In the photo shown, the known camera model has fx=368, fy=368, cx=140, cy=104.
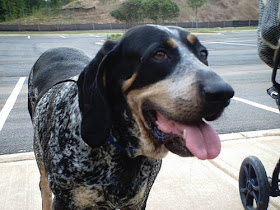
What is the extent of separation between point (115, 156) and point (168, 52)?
2.75ft

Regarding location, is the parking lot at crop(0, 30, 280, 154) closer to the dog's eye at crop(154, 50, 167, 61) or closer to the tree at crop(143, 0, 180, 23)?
the dog's eye at crop(154, 50, 167, 61)

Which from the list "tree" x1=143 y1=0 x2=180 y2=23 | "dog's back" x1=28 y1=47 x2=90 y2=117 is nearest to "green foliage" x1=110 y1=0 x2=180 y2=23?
"tree" x1=143 y1=0 x2=180 y2=23

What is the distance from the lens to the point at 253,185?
3324 mm

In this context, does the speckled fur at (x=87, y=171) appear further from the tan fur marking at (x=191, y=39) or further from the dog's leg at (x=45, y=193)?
the tan fur marking at (x=191, y=39)

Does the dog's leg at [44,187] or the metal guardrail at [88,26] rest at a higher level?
the dog's leg at [44,187]

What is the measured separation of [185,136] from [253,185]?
1438mm

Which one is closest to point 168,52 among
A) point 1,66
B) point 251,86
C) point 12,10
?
point 251,86

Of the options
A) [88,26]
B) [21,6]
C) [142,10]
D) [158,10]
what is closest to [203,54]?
[142,10]

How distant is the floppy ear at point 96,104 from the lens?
243cm

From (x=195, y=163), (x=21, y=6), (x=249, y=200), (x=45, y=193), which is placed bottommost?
(x=21, y=6)

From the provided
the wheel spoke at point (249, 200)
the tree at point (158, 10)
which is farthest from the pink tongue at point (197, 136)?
the tree at point (158, 10)

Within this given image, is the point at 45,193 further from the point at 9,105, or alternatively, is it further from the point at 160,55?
the point at 9,105

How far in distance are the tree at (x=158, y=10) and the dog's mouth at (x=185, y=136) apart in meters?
41.7

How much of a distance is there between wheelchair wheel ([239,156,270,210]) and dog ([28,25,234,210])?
0.95 metres
